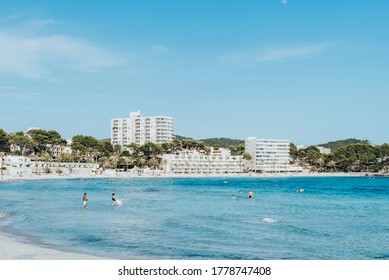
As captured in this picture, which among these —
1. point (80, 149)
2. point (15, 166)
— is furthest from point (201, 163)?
point (15, 166)

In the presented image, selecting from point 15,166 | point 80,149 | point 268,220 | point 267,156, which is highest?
point 80,149

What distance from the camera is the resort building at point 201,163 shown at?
16338 centimetres

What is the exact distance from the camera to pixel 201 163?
170000 mm

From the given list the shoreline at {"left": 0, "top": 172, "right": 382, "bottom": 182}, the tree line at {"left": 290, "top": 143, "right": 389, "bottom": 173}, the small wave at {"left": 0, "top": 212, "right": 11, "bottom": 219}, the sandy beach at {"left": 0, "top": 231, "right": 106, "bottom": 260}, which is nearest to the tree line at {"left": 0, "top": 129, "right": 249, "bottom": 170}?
the shoreline at {"left": 0, "top": 172, "right": 382, "bottom": 182}

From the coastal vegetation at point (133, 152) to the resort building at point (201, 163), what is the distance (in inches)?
128

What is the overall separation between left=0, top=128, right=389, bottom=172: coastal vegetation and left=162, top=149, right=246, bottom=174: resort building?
324 cm

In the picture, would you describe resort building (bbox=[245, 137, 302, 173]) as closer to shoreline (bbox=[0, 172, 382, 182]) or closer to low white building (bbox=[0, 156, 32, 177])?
shoreline (bbox=[0, 172, 382, 182])

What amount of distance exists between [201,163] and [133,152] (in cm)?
2509

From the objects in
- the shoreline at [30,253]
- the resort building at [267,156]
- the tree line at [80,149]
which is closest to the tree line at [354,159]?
the resort building at [267,156]

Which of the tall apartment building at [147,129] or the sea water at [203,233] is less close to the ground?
the tall apartment building at [147,129]

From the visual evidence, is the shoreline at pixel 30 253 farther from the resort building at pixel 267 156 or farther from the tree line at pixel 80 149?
the resort building at pixel 267 156

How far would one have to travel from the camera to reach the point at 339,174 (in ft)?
584

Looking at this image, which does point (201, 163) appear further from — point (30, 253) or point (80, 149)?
point (30, 253)
